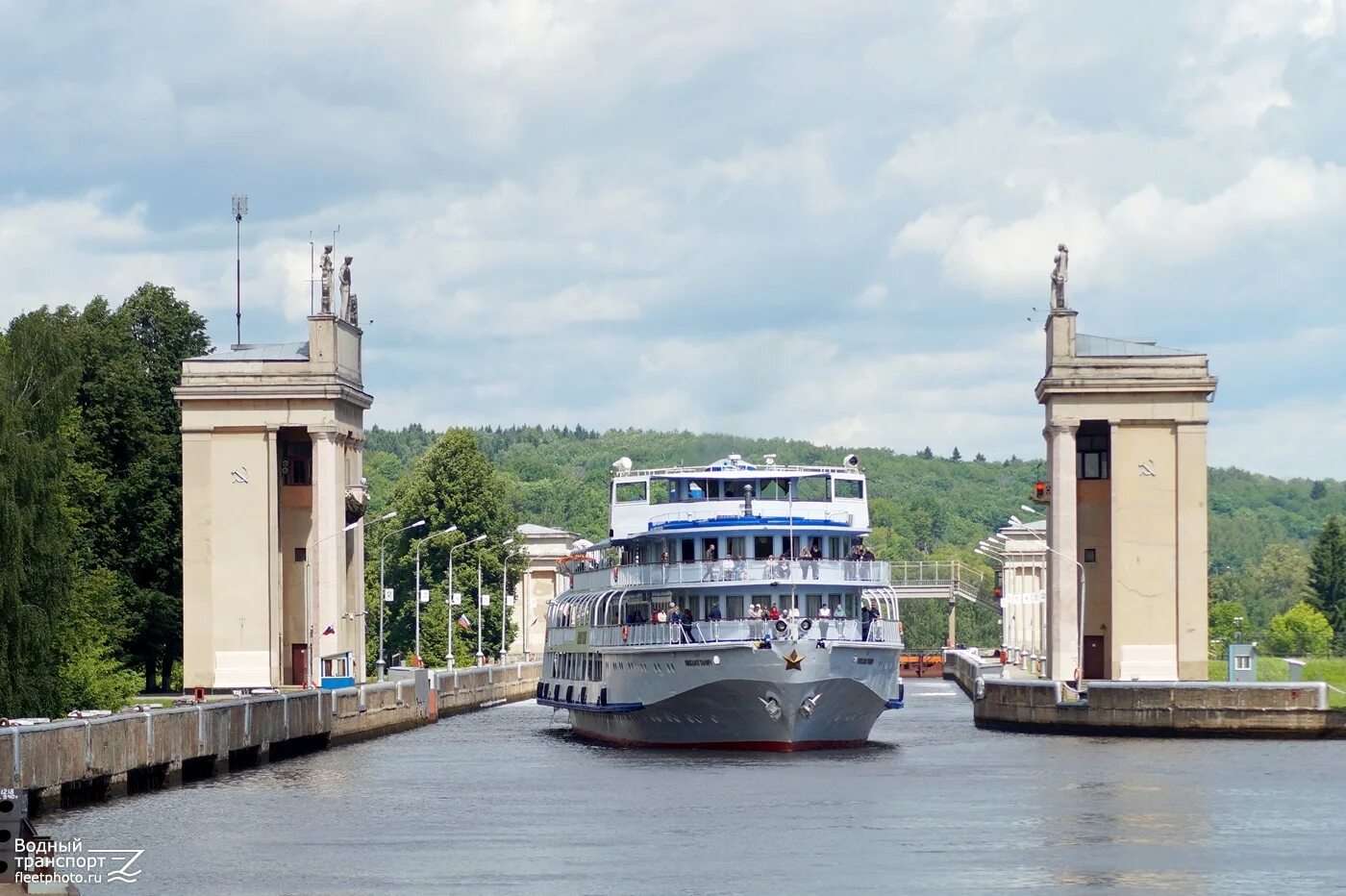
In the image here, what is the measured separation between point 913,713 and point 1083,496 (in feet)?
45.7

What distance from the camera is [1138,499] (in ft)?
384

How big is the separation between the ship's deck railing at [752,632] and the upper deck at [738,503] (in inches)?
139

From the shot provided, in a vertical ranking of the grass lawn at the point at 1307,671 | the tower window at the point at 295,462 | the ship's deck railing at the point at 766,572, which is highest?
the tower window at the point at 295,462

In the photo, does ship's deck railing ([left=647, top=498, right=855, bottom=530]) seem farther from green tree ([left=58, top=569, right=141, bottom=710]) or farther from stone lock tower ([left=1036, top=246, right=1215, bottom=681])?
stone lock tower ([left=1036, top=246, right=1215, bottom=681])

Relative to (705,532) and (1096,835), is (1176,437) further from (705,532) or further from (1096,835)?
(1096,835)

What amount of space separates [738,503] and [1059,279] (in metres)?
39.0

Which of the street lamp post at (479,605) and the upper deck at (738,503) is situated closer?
the upper deck at (738,503)

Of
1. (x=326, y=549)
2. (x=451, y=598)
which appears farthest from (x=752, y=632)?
(x=451, y=598)

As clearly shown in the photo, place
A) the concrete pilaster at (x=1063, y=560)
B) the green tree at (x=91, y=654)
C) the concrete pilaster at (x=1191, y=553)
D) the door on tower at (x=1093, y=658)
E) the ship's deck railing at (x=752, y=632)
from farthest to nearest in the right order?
the door on tower at (x=1093, y=658) < the concrete pilaster at (x=1063, y=560) < the concrete pilaster at (x=1191, y=553) < the green tree at (x=91, y=654) < the ship's deck railing at (x=752, y=632)

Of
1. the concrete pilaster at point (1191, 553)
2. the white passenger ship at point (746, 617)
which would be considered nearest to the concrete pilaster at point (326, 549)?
the white passenger ship at point (746, 617)

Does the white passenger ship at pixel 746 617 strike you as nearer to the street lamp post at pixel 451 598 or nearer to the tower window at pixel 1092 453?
the tower window at pixel 1092 453

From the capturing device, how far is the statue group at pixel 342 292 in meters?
125

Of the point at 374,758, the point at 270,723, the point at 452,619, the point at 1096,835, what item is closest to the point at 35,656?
the point at 270,723

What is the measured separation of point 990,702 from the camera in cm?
10488
